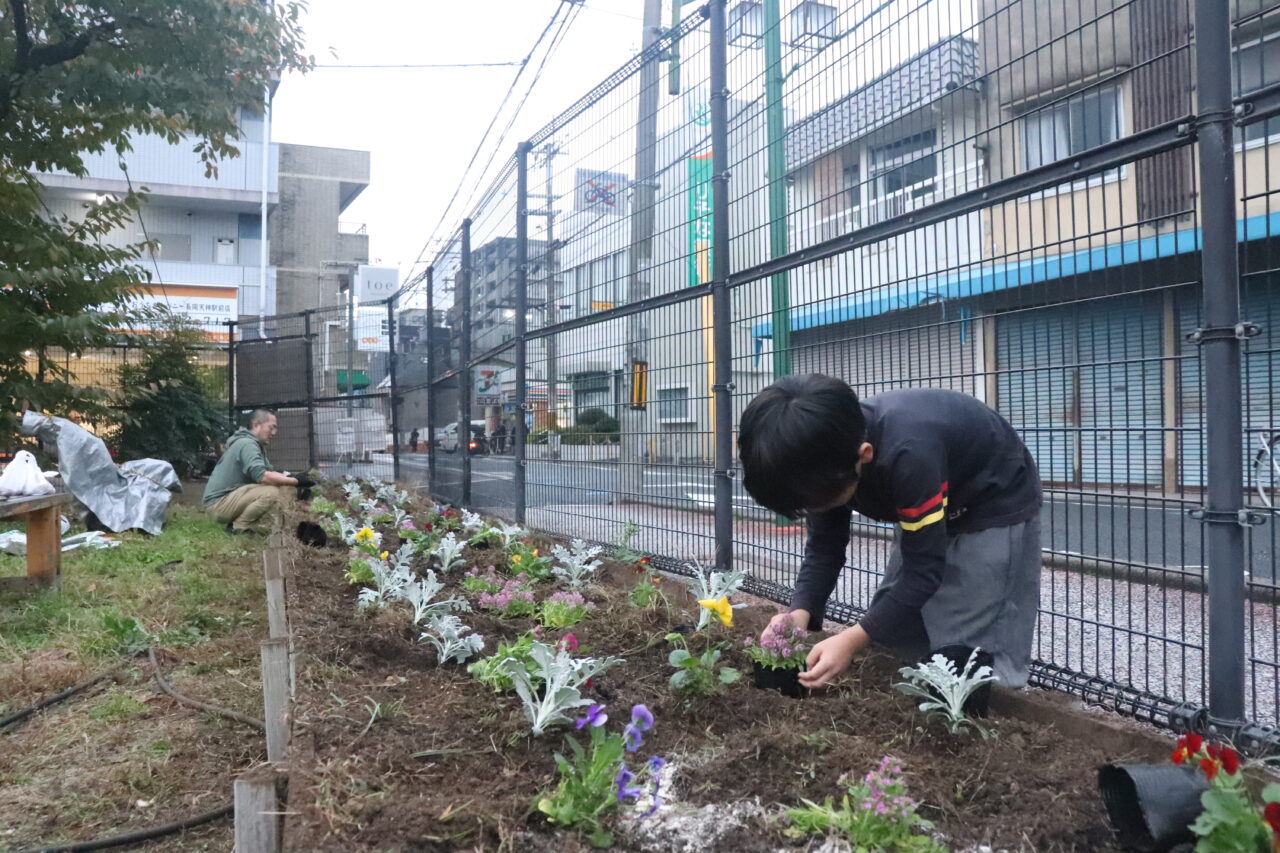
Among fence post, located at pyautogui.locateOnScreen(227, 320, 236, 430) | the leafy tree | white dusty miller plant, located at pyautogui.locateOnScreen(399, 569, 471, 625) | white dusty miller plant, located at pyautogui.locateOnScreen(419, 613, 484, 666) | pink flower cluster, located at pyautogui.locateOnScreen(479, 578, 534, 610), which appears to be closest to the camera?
white dusty miller plant, located at pyautogui.locateOnScreen(419, 613, 484, 666)

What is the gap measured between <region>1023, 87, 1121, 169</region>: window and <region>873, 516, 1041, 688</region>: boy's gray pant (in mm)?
1064

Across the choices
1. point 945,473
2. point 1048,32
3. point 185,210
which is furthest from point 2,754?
point 185,210

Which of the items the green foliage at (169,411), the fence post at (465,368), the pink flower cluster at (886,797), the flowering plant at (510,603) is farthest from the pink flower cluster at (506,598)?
the green foliage at (169,411)

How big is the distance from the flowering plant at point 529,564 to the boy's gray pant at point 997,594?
2276 millimetres

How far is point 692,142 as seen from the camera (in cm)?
455

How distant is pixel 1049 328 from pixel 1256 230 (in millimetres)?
591

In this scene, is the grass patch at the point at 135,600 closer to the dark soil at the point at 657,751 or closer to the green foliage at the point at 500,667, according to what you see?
the dark soil at the point at 657,751

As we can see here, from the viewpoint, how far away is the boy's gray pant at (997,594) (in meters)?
2.44

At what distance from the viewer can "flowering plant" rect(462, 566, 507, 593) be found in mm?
4004

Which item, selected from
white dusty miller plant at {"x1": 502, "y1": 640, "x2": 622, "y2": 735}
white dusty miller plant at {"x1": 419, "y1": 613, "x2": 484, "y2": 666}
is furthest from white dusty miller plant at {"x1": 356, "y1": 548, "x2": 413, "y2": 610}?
white dusty miller plant at {"x1": 502, "y1": 640, "x2": 622, "y2": 735}

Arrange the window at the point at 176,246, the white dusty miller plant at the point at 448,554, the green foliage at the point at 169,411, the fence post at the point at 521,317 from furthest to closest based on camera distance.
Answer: the window at the point at 176,246 < the green foliage at the point at 169,411 < the fence post at the point at 521,317 < the white dusty miller plant at the point at 448,554

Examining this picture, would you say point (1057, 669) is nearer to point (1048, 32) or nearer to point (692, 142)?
point (1048, 32)

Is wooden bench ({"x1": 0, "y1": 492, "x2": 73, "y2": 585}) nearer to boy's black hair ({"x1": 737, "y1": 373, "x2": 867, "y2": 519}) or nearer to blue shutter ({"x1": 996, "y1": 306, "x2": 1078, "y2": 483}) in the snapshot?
boy's black hair ({"x1": 737, "y1": 373, "x2": 867, "y2": 519})

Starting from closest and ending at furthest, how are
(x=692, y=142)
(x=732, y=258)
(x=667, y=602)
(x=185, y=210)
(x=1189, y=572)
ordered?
(x=1189, y=572) → (x=667, y=602) → (x=732, y=258) → (x=692, y=142) → (x=185, y=210)
